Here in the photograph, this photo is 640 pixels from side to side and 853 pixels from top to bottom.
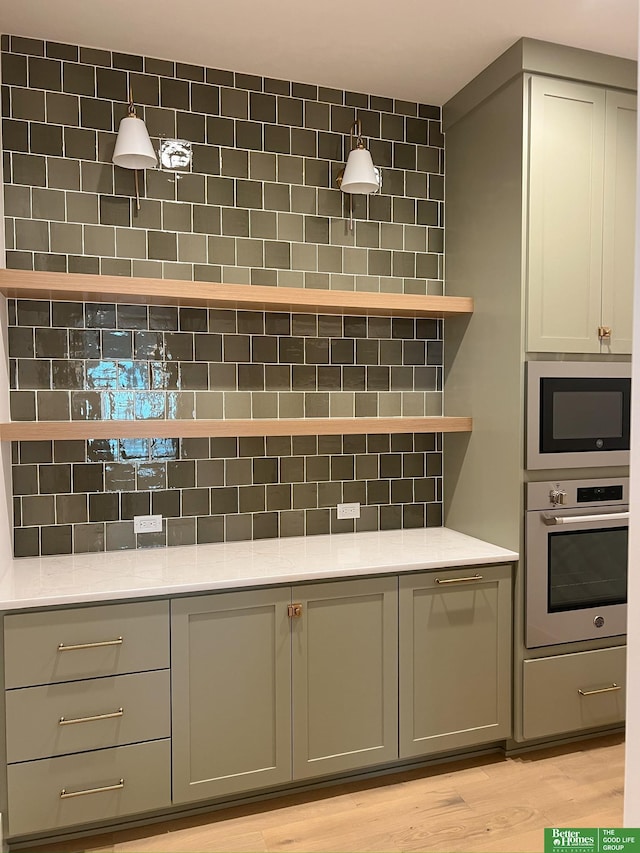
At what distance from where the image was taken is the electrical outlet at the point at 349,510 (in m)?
3.15

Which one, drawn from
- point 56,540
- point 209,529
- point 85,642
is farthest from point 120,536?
point 85,642

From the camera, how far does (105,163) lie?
2.77 m

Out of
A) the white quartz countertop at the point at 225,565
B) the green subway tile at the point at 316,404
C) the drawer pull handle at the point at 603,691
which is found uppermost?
the green subway tile at the point at 316,404

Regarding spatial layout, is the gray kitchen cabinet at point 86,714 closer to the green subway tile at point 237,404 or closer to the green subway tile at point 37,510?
the green subway tile at point 37,510

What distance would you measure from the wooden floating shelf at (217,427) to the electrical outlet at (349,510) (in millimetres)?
388

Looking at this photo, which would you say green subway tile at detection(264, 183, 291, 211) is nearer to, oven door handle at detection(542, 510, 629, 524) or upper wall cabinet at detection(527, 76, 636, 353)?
upper wall cabinet at detection(527, 76, 636, 353)

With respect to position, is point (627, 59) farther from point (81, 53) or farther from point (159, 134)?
point (81, 53)

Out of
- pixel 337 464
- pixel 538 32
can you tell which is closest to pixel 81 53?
pixel 538 32

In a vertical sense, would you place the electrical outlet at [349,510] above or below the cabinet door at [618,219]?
below

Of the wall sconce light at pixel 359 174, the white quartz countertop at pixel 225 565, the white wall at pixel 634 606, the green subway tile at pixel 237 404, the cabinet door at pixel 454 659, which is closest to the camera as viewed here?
the white wall at pixel 634 606

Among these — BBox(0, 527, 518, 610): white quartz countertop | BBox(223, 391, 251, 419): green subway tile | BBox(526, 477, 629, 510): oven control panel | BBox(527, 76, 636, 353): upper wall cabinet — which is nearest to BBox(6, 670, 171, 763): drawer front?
BBox(0, 527, 518, 610): white quartz countertop

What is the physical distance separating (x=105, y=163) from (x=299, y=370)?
117 centimetres

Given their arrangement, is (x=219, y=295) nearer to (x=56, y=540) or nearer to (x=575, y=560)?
(x=56, y=540)

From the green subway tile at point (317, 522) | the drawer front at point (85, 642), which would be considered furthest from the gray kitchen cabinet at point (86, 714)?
the green subway tile at point (317, 522)
